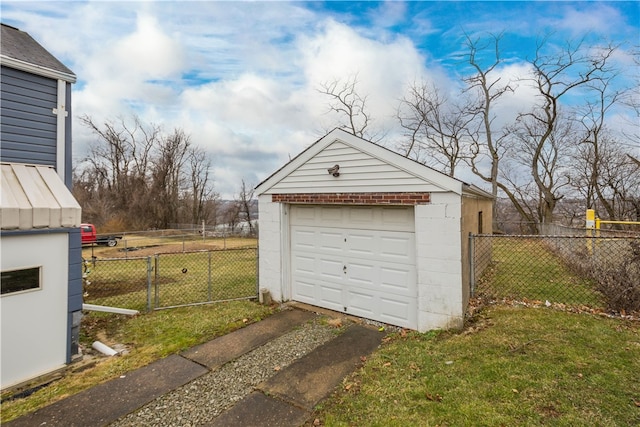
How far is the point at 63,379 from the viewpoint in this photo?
13.7 ft

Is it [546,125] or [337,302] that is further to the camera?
[546,125]

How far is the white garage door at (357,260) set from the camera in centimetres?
568

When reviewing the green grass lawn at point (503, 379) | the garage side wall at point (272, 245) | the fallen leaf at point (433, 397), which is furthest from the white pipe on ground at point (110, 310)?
the fallen leaf at point (433, 397)

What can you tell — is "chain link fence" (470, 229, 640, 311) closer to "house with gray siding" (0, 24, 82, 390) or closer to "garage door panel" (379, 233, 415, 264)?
"garage door panel" (379, 233, 415, 264)

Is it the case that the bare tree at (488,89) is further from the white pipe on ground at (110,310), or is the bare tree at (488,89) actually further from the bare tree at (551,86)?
the white pipe on ground at (110,310)

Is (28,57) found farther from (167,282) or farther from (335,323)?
(167,282)

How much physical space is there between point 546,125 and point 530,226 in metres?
7.88

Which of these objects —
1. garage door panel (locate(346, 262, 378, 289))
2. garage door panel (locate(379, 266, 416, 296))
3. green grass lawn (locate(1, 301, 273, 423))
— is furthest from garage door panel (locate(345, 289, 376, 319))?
green grass lawn (locate(1, 301, 273, 423))

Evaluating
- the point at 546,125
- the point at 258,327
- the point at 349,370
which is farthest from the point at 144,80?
the point at 546,125

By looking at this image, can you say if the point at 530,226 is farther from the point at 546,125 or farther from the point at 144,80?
the point at 144,80

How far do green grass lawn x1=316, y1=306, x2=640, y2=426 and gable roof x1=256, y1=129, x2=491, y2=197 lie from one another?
2.38 meters

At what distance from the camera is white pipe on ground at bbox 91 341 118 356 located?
16.0ft

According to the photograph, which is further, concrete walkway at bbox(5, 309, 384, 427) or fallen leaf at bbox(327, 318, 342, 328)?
fallen leaf at bbox(327, 318, 342, 328)

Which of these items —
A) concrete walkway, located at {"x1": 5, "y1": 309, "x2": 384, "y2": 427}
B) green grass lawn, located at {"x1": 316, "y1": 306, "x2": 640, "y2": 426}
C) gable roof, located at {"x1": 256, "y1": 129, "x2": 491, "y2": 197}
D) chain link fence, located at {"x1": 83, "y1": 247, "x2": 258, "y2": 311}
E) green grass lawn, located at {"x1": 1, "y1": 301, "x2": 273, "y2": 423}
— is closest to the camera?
green grass lawn, located at {"x1": 316, "y1": 306, "x2": 640, "y2": 426}
